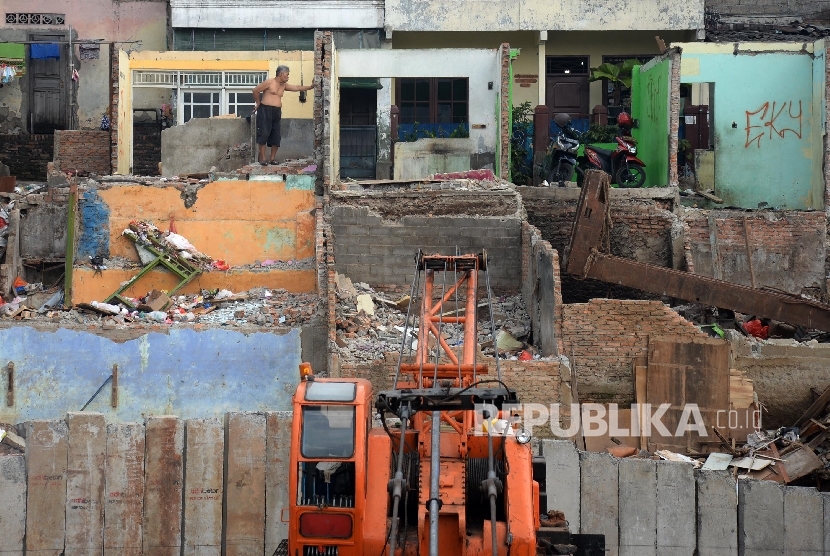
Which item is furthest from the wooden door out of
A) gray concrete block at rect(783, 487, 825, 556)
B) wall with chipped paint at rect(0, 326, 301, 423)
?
gray concrete block at rect(783, 487, 825, 556)

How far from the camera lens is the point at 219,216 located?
784 inches

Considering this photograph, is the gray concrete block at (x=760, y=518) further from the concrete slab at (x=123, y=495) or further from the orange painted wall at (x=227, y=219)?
the orange painted wall at (x=227, y=219)

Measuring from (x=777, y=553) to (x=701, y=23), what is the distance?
610 inches

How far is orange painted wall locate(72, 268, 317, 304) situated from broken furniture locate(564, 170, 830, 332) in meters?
4.26

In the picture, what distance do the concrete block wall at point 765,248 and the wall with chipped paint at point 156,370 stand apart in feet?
22.8

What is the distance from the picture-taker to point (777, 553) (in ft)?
43.4

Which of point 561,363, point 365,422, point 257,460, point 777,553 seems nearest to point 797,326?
point 561,363

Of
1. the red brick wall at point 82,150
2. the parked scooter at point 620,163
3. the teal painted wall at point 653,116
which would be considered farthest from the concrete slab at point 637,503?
the red brick wall at point 82,150

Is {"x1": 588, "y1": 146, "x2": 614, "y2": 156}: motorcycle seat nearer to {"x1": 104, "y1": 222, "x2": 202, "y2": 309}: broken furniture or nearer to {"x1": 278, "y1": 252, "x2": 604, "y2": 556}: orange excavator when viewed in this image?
{"x1": 104, "y1": 222, "x2": 202, "y2": 309}: broken furniture

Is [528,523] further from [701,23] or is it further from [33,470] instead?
[701,23]

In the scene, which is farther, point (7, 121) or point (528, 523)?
point (7, 121)

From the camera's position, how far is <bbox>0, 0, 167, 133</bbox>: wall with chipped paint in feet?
89.1

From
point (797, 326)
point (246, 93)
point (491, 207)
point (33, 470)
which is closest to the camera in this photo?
point (33, 470)

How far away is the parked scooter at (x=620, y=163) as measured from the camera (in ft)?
70.1
